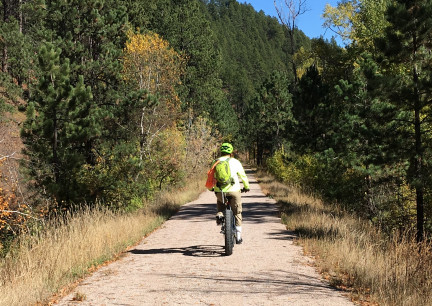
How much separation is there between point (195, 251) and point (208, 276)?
230 cm

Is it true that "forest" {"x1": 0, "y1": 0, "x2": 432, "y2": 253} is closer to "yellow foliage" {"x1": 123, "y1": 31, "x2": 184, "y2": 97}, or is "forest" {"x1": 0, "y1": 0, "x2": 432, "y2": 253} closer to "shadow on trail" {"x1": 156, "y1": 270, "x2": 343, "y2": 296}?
"yellow foliage" {"x1": 123, "y1": 31, "x2": 184, "y2": 97}

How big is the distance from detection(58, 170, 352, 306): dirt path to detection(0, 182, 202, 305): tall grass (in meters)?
0.33

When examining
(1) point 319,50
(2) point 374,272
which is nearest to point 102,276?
(2) point 374,272

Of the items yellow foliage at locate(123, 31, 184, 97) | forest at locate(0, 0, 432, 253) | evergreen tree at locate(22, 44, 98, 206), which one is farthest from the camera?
yellow foliage at locate(123, 31, 184, 97)

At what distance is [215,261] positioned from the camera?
8172 mm

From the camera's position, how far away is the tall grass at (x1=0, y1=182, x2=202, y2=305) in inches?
A: 233

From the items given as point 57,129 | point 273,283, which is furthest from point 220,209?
point 57,129

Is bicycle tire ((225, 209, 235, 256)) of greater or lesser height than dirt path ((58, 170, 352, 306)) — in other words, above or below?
above

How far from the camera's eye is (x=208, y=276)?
6.97 m

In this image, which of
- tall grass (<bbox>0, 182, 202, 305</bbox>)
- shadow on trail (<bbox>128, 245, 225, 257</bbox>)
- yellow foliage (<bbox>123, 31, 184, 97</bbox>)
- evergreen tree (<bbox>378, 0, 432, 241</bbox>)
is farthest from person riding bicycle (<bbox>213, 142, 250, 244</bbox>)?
yellow foliage (<bbox>123, 31, 184, 97</bbox>)

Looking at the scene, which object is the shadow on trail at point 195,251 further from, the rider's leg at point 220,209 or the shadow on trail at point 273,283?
the shadow on trail at point 273,283

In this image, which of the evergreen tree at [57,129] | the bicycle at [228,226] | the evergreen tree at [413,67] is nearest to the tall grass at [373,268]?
the bicycle at [228,226]

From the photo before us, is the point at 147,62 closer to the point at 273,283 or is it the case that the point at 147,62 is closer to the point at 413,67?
the point at 413,67

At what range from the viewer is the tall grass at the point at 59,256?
5926mm
